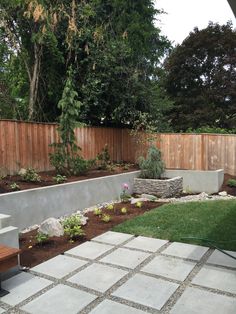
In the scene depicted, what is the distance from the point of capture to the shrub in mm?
8266

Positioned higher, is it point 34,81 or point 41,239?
point 34,81

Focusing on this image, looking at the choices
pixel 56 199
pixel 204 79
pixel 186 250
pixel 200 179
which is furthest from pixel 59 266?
pixel 204 79

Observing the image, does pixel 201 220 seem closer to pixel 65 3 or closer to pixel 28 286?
pixel 28 286

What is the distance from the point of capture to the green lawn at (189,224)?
429cm

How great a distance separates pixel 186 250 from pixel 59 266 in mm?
1610

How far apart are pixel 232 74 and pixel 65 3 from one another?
12.2 metres

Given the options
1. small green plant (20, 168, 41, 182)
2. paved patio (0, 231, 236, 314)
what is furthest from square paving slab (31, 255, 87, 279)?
small green plant (20, 168, 41, 182)

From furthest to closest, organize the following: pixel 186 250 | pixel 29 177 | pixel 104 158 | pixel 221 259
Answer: pixel 104 158 < pixel 29 177 < pixel 186 250 < pixel 221 259

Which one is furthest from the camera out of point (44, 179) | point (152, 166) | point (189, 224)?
point (152, 166)

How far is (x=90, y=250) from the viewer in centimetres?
386

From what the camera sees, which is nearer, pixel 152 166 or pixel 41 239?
pixel 41 239

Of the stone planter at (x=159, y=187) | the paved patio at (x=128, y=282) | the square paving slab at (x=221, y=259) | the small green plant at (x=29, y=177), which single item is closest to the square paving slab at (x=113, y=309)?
the paved patio at (x=128, y=282)

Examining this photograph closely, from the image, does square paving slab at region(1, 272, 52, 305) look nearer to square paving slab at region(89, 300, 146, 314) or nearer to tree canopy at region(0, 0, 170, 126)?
square paving slab at region(89, 300, 146, 314)

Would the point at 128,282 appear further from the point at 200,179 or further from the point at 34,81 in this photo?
the point at 34,81
